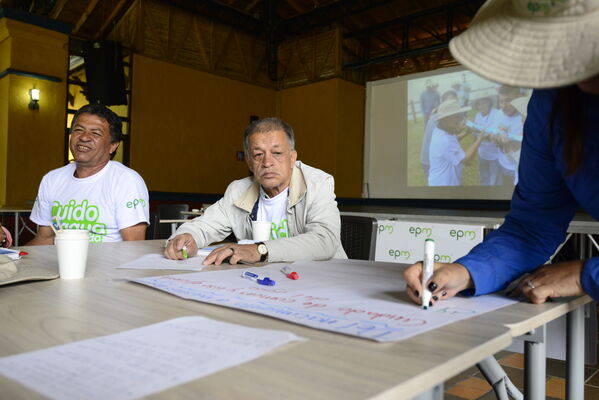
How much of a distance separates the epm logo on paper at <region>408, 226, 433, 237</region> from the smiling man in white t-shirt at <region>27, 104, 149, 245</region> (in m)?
1.69

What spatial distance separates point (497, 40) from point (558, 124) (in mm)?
276

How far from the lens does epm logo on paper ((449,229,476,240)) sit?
270 centimetres

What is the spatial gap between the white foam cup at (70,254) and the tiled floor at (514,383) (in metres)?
1.55

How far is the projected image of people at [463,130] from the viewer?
7.80 meters

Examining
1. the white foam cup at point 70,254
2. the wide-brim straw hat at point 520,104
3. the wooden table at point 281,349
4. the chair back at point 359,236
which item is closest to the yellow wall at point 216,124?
the wide-brim straw hat at point 520,104

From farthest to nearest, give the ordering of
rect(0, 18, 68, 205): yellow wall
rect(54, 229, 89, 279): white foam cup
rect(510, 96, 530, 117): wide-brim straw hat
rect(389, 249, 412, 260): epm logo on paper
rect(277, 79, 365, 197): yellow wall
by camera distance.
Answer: rect(277, 79, 365, 197): yellow wall, rect(510, 96, 530, 117): wide-brim straw hat, rect(0, 18, 68, 205): yellow wall, rect(389, 249, 412, 260): epm logo on paper, rect(54, 229, 89, 279): white foam cup

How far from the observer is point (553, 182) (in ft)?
3.16

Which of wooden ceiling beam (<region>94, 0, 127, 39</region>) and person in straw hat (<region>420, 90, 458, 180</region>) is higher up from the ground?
wooden ceiling beam (<region>94, 0, 127, 39</region>)

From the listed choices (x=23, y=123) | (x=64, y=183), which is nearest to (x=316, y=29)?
(x=23, y=123)

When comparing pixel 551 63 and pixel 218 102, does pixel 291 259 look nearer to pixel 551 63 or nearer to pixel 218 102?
pixel 551 63

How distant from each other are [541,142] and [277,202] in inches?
45.7

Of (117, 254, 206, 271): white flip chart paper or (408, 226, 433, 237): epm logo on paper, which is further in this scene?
(408, 226, 433, 237): epm logo on paper

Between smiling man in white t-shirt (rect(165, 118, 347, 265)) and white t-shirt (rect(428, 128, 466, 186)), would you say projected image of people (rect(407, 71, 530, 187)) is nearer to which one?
white t-shirt (rect(428, 128, 466, 186))

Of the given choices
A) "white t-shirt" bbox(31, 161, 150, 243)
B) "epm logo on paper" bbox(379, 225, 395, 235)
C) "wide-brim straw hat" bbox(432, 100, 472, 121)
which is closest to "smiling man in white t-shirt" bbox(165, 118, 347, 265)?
"white t-shirt" bbox(31, 161, 150, 243)
